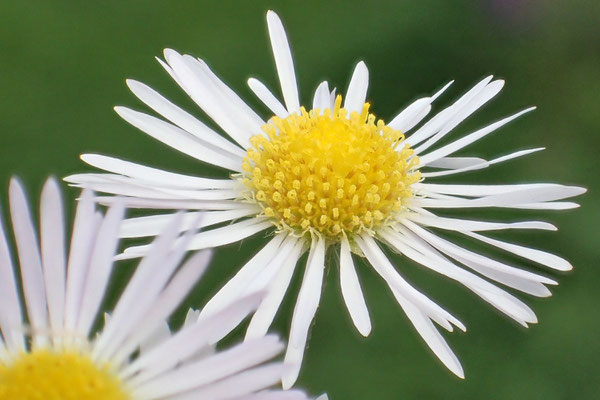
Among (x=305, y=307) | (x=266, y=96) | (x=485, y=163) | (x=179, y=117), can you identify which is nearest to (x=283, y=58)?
(x=266, y=96)

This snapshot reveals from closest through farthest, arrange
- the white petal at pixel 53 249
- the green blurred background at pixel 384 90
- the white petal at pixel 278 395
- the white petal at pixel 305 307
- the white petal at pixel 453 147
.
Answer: the white petal at pixel 278 395 < the white petal at pixel 53 249 < the white petal at pixel 305 307 < the white petal at pixel 453 147 < the green blurred background at pixel 384 90

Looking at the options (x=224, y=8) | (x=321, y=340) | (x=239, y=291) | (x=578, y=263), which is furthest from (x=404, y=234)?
(x=224, y=8)

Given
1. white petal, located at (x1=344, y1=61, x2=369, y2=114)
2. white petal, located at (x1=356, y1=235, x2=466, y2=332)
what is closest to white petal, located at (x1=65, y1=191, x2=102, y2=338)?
white petal, located at (x1=356, y1=235, x2=466, y2=332)

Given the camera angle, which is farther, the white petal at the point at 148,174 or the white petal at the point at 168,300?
the white petal at the point at 148,174

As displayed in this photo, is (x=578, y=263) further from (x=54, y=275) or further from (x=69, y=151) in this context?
(x=54, y=275)

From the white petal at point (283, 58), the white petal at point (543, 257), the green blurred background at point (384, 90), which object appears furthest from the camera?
the green blurred background at point (384, 90)

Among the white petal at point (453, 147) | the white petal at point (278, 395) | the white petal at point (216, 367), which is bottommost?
the white petal at point (278, 395)

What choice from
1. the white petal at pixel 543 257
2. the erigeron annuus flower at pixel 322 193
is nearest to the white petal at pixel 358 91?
the erigeron annuus flower at pixel 322 193

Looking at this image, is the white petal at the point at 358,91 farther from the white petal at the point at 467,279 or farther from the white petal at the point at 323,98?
the white petal at the point at 467,279
